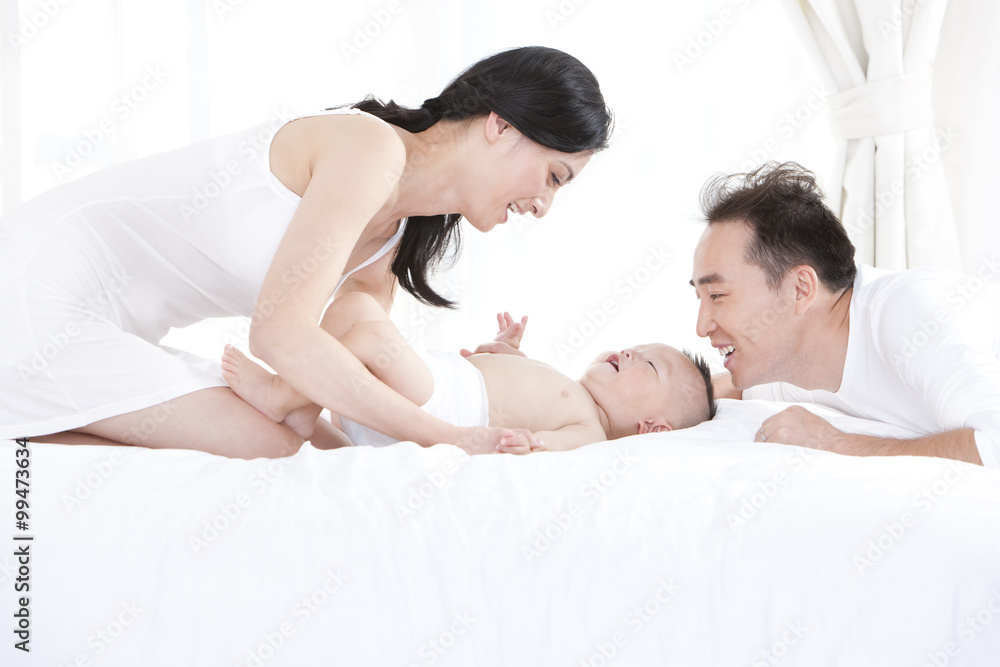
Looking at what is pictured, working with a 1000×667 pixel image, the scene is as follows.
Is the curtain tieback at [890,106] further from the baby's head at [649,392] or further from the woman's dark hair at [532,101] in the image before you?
the woman's dark hair at [532,101]

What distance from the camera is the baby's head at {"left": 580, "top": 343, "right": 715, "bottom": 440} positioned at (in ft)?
5.63

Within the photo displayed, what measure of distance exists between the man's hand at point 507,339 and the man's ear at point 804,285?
658 mm

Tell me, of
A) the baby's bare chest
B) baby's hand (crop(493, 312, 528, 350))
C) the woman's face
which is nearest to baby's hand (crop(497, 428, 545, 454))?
the baby's bare chest

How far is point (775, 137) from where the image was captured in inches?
122

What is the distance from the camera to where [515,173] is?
1.48 meters

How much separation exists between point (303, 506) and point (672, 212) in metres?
2.49

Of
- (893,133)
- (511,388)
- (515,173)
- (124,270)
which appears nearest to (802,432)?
(511,388)

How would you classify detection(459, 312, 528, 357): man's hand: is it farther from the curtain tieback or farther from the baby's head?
the curtain tieback

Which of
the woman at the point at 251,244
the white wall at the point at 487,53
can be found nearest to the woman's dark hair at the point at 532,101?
the woman at the point at 251,244

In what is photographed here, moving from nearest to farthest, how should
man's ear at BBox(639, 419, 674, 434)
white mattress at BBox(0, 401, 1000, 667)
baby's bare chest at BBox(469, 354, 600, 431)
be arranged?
white mattress at BBox(0, 401, 1000, 667) → baby's bare chest at BBox(469, 354, 600, 431) → man's ear at BBox(639, 419, 674, 434)

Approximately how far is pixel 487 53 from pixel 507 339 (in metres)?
1.39

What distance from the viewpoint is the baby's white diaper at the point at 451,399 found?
1.45 metres

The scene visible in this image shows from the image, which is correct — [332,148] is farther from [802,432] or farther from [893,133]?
[893,133]

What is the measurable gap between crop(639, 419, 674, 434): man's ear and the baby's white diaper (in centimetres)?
40
